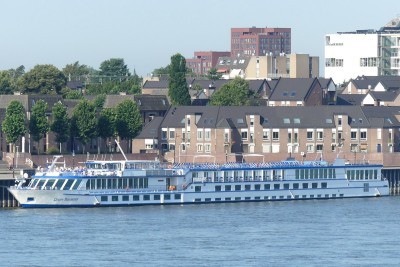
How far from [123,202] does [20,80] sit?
2403 inches

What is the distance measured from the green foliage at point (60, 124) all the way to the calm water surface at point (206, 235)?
23401mm

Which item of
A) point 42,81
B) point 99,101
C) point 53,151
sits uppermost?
point 42,81

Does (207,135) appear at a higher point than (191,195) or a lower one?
higher

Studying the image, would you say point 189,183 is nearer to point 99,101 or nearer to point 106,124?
point 106,124

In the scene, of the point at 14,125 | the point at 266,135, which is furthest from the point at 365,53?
the point at 14,125

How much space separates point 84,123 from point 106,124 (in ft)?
7.85

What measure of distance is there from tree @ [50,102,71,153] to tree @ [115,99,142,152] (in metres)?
4.93

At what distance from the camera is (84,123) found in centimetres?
12250

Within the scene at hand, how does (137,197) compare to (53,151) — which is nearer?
(137,197)

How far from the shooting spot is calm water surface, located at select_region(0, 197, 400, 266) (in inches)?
3014

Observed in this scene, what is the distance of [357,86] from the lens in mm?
155125

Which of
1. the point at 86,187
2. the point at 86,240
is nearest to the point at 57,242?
the point at 86,240

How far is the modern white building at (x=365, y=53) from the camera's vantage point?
17775 centimetres

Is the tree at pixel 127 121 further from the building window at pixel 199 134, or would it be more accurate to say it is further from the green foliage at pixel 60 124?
the green foliage at pixel 60 124
